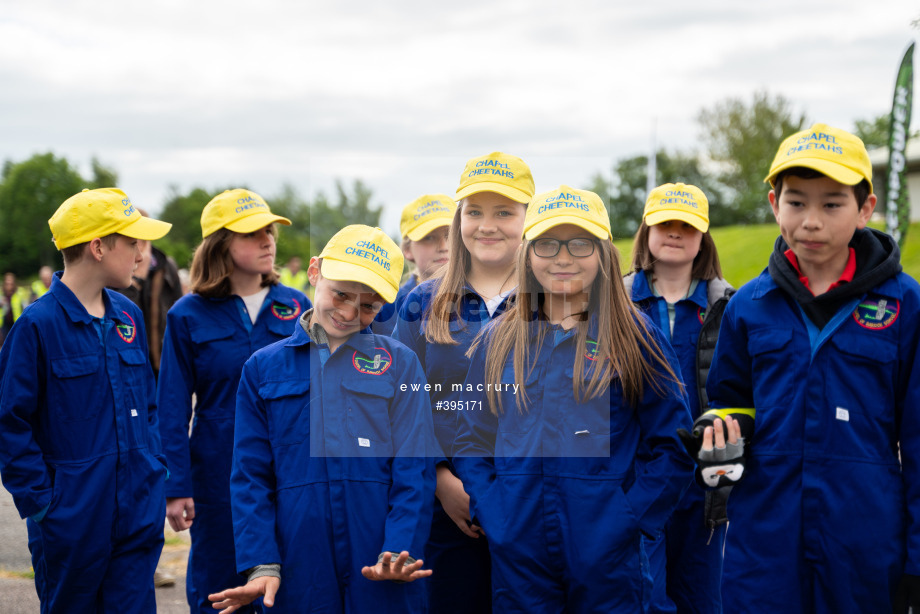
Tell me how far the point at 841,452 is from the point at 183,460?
9.23 feet

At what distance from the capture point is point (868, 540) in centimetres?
240

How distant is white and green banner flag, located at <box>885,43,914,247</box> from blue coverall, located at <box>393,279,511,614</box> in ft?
23.6

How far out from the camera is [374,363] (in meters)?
2.82

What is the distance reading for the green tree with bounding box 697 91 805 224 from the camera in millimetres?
50219

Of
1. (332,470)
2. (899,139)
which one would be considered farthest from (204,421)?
(899,139)

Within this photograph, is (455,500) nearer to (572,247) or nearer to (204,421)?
(572,247)

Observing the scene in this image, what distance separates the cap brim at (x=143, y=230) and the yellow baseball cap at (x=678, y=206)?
2.44 m

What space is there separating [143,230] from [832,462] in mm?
2903

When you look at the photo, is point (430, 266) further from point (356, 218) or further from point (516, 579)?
point (516, 579)

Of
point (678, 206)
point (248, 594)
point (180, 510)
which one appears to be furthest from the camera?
point (678, 206)

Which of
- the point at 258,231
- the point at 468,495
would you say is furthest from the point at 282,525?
the point at 258,231

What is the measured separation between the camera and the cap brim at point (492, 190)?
3197mm

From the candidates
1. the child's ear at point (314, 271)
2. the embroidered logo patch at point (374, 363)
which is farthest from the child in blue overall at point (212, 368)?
the embroidered logo patch at point (374, 363)

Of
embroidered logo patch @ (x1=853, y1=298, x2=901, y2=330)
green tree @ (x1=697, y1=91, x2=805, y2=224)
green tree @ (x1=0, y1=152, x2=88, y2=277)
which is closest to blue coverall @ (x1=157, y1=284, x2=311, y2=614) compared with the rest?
embroidered logo patch @ (x1=853, y1=298, x2=901, y2=330)
